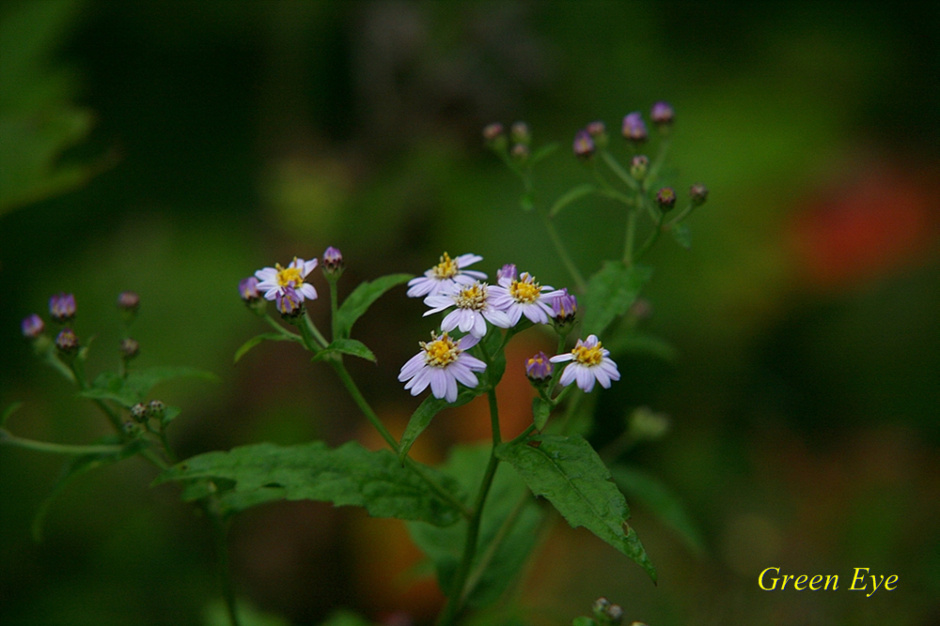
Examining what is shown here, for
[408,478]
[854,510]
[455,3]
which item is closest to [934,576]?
[854,510]

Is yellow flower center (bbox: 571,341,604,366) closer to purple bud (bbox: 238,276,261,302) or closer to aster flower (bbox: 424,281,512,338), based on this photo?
aster flower (bbox: 424,281,512,338)

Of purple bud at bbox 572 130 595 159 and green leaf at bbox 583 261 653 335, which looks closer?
green leaf at bbox 583 261 653 335

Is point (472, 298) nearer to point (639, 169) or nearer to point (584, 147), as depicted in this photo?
point (639, 169)

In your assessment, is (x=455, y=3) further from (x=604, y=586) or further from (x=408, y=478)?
(x=408, y=478)

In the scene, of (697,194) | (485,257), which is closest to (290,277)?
(697,194)

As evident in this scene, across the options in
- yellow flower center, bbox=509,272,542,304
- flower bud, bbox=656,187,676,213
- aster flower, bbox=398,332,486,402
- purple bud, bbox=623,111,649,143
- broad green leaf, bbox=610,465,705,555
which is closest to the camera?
aster flower, bbox=398,332,486,402

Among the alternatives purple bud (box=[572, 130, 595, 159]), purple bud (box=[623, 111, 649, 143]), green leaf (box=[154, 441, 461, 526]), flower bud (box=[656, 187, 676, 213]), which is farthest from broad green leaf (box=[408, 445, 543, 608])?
purple bud (box=[623, 111, 649, 143])
